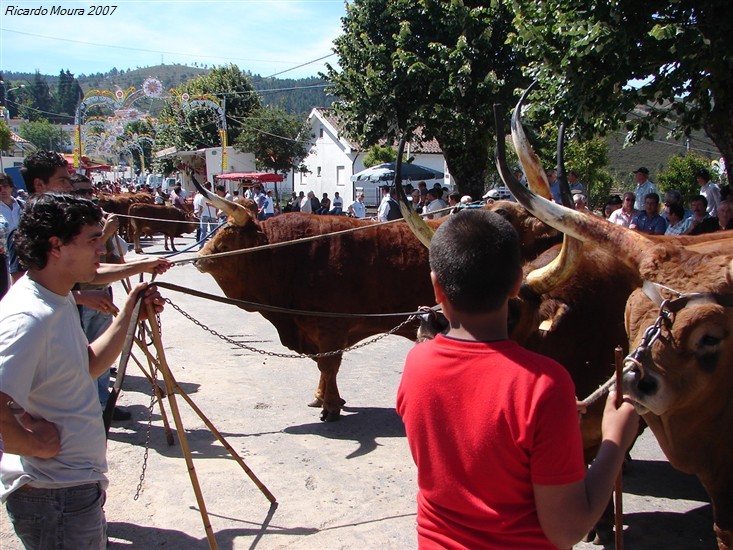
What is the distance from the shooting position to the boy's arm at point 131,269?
3.33m

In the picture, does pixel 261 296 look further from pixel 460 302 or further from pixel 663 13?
pixel 663 13

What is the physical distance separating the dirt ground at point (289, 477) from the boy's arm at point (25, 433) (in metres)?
1.94

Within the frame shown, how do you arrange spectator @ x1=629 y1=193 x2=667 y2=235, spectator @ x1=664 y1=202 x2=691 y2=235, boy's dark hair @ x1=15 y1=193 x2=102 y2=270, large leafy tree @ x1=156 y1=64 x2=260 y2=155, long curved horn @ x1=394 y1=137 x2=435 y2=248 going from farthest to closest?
1. large leafy tree @ x1=156 y1=64 x2=260 y2=155
2. spectator @ x1=629 y1=193 x2=667 y2=235
3. spectator @ x1=664 y1=202 x2=691 y2=235
4. long curved horn @ x1=394 y1=137 x2=435 y2=248
5. boy's dark hair @ x1=15 y1=193 x2=102 y2=270

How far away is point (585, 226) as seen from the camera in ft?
10.4

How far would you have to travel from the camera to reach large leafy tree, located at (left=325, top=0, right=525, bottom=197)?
623 inches

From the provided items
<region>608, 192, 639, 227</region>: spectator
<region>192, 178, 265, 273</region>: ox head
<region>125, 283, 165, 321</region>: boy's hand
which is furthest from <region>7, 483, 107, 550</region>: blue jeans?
<region>608, 192, 639, 227</region>: spectator

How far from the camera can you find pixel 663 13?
6.98m

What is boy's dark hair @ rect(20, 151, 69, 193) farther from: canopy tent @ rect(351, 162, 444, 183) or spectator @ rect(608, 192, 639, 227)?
canopy tent @ rect(351, 162, 444, 183)

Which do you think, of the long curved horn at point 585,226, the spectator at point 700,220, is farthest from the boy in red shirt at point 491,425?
the spectator at point 700,220

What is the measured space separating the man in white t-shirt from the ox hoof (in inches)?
139

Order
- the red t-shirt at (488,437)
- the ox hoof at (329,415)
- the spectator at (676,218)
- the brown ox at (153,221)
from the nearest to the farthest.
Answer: the red t-shirt at (488,437) < the ox hoof at (329,415) < the spectator at (676,218) < the brown ox at (153,221)

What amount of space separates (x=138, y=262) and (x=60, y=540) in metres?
1.47

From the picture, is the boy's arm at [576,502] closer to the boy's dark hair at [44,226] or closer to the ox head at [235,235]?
the boy's dark hair at [44,226]

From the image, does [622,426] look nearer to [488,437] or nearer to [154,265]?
[488,437]
